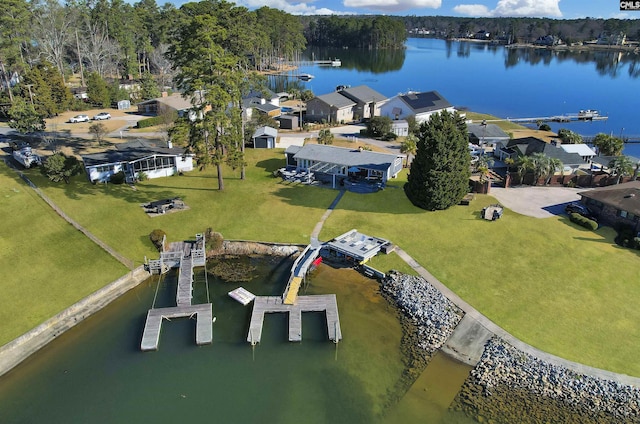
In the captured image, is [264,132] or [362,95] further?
[362,95]

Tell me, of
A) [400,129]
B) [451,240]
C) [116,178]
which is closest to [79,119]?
[116,178]

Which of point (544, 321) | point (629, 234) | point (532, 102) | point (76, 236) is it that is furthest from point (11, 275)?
point (532, 102)

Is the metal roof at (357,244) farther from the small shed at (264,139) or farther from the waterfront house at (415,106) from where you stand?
the waterfront house at (415,106)

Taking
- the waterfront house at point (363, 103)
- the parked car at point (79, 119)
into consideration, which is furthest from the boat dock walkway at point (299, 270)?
the parked car at point (79, 119)

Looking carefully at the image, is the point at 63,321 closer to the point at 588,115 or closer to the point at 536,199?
the point at 536,199

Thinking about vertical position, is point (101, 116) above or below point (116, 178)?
above

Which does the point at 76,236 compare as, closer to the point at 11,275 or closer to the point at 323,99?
the point at 11,275

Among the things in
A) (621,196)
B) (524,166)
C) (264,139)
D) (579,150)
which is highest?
(264,139)
